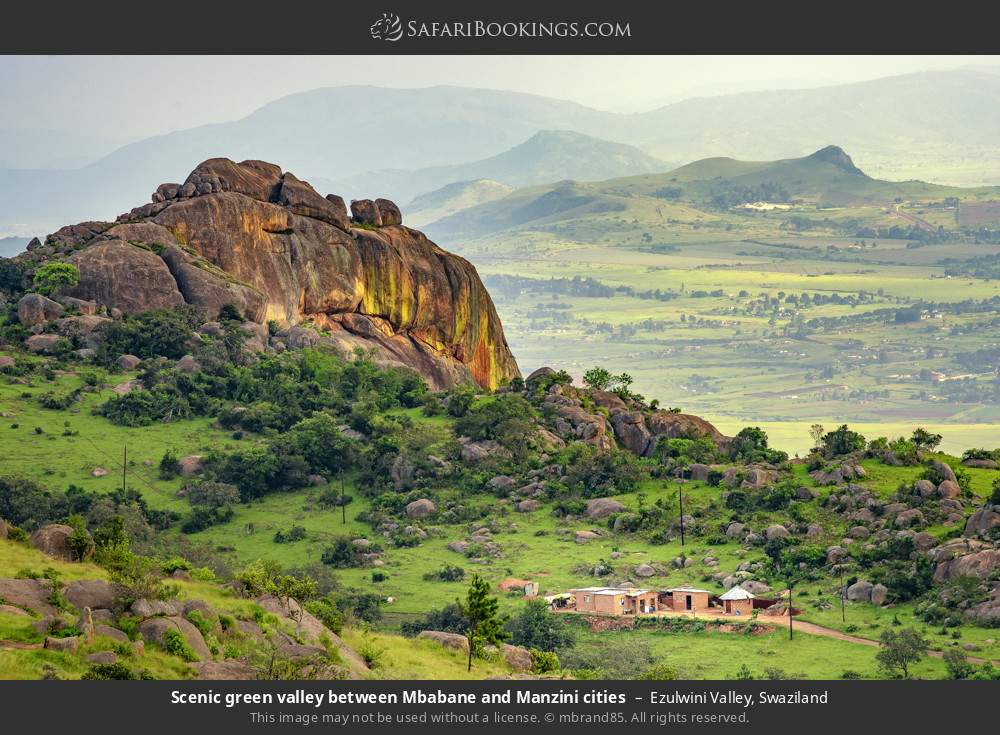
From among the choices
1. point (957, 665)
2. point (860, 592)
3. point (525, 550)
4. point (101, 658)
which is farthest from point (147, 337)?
point (101, 658)

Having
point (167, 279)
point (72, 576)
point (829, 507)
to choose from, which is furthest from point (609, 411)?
point (72, 576)

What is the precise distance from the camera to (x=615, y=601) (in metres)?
73.6

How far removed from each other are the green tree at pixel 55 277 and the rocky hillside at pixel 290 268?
76cm

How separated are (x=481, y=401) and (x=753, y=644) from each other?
36.4 m

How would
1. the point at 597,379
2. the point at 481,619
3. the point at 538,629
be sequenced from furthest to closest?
the point at 597,379
the point at 538,629
the point at 481,619

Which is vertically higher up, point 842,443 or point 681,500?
point 842,443

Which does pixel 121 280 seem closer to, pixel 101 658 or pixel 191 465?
pixel 191 465

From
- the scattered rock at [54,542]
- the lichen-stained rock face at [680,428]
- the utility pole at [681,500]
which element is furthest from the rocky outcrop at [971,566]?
the scattered rock at [54,542]

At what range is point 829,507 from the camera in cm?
8419

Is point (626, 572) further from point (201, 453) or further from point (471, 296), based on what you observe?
point (471, 296)

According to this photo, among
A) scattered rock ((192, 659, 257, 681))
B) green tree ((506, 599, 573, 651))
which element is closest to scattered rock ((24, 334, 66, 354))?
green tree ((506, 599, 573, 651))

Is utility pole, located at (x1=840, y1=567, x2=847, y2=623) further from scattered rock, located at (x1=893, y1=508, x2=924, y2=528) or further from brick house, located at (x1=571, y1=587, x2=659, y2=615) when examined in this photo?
brick house, located at (x1=571, y1=587, x2=659, y2=615)

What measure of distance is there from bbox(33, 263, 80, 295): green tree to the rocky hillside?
0.76m

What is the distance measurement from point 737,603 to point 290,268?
164ft
